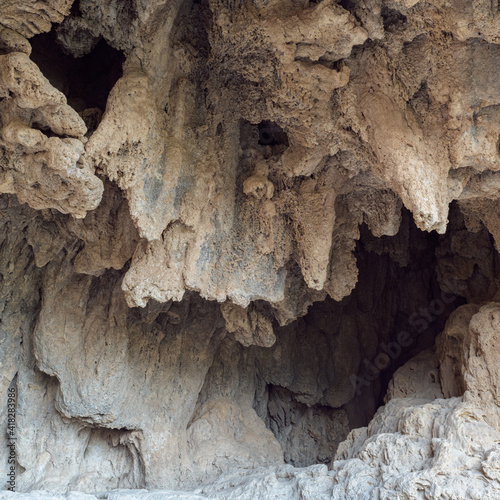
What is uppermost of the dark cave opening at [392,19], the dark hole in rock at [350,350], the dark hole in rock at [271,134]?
the dark cave opening at [392,19]

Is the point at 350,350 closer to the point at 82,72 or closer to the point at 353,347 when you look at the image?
the point at 353,347

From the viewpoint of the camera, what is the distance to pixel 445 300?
6211 millimetres

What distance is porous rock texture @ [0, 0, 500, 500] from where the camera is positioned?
294cm

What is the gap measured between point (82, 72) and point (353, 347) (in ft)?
14.8

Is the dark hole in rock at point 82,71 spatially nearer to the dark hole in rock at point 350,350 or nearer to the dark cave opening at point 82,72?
the dark cave opening at point 82,72

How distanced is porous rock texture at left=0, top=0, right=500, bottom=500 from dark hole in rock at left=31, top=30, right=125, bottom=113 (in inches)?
0.6

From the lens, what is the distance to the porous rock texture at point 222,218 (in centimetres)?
294

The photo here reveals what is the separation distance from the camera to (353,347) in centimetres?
667

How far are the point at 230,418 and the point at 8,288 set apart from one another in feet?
8.17

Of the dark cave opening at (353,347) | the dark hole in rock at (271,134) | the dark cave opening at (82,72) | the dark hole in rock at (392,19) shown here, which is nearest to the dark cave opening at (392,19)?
the dark hole in rock at (392,19)

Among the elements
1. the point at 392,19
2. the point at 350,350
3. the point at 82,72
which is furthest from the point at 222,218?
the point at 350,350

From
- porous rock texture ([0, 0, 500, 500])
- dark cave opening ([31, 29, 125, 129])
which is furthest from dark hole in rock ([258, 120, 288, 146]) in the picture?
dark cave opening ([31, 29, 125, 129])

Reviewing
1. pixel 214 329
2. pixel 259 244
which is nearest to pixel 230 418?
pixel 214 329

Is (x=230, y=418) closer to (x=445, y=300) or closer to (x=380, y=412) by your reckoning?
(x=380, y=412)
